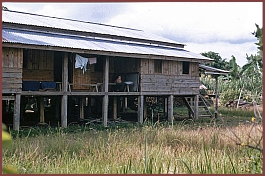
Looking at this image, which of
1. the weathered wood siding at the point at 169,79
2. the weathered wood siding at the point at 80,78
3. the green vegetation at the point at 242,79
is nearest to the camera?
the green vegetation at the point at 242,79

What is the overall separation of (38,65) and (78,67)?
192 centimetres

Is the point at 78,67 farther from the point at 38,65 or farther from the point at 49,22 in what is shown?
the point at 49,22

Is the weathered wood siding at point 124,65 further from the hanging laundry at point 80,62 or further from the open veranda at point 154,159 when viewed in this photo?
the open veranda at point 154,159

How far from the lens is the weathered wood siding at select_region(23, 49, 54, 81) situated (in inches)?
642

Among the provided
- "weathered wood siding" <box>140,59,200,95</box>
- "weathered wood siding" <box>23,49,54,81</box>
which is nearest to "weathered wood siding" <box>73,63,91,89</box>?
"weathered wood siding" <box>23,49,54,81</box>

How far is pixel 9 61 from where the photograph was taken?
13.7m

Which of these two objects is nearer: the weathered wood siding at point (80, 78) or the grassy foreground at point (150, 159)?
the grassy foreground at point (150, 159)

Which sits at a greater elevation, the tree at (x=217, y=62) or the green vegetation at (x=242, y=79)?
the tree at (x=217, y=62)

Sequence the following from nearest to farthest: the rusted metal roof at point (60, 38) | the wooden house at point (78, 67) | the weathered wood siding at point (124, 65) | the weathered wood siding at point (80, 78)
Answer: the wooden house at point (78, 67), the rusted metal roof at point (60, 38), the weathered wood siding at point (80, 78), the weathered wood siding at point (124, 65)

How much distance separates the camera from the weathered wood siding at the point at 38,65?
16.3 metres

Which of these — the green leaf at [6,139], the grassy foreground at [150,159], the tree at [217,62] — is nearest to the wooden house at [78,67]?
the grassy foreground at [150,159]

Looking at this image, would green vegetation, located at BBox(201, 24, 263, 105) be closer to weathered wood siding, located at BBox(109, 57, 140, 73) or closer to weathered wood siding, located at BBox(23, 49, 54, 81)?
weathered wood siding, located at BBox(109, 57, 140, 73)

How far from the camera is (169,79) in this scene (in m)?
19.7

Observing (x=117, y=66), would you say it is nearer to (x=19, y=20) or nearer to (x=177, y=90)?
(x=177, y=90)
